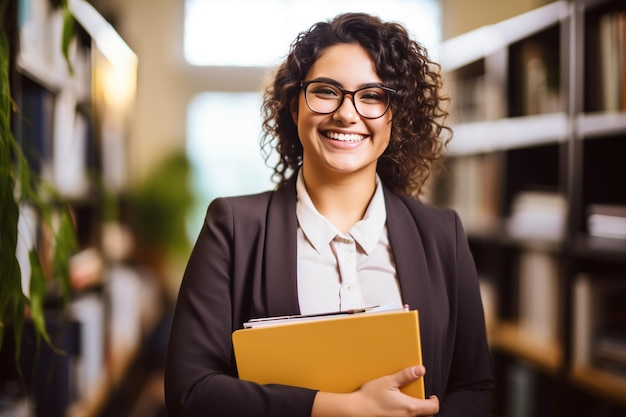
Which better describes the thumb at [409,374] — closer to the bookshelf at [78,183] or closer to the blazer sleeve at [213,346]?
the blazer sleeve at [213,346]

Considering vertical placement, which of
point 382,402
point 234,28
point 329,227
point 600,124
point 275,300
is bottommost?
point 382,402

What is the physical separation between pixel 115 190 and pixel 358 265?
7.75 feet

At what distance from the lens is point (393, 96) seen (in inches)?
36.8

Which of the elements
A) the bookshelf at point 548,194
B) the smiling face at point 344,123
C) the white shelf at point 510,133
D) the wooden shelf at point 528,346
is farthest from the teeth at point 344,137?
Result: the wooden shelf at point 528,346

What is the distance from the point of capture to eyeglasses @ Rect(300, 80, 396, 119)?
0.91m

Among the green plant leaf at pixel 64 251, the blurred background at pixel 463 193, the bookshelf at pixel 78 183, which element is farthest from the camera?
the blurred background at pixel 463 193

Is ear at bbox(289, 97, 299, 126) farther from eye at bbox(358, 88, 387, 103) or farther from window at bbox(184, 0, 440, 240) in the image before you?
window at bbox(184, 0, 440, 240)

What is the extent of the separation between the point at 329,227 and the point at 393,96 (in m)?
0.22

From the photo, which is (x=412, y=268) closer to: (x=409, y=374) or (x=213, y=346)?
(x=409, y=374)

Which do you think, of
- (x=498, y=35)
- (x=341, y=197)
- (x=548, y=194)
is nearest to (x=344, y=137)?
(x=341, y=197)

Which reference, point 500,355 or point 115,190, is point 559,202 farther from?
point 115,190

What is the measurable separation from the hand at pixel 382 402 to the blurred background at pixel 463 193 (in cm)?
46

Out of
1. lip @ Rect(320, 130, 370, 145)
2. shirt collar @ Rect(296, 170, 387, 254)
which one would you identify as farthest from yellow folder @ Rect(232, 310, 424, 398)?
lip @ Rect(320, 130, 370, 145)

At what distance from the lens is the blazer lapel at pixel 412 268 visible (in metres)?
0.95
